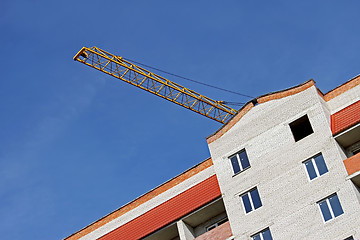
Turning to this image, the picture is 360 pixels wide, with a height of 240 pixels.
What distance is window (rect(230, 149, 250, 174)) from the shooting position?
134 feet

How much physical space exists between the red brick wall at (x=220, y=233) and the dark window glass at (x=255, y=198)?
202cm

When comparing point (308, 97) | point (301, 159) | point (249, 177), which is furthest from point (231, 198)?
point (308, 97)

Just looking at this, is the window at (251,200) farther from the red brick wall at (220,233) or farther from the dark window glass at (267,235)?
the dark window glass at (267,235)

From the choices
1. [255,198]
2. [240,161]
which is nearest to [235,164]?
[240,161]

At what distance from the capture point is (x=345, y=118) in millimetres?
38750

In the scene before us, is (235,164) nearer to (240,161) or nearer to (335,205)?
(240,161)

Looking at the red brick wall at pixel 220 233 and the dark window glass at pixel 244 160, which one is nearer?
the red brick wall at pixel 220 233

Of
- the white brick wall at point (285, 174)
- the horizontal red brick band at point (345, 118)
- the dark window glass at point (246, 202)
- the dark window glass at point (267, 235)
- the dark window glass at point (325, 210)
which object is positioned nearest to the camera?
the dark window glass at point (325, 210)

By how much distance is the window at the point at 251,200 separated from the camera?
38781 mm

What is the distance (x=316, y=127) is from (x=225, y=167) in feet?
20.1

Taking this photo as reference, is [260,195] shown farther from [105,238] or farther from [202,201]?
[105,238]

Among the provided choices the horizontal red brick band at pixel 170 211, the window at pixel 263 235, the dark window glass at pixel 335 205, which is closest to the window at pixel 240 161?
the horizontal red brick band at pixel 170 211

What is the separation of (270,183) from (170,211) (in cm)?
702

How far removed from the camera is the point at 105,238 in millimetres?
44438
